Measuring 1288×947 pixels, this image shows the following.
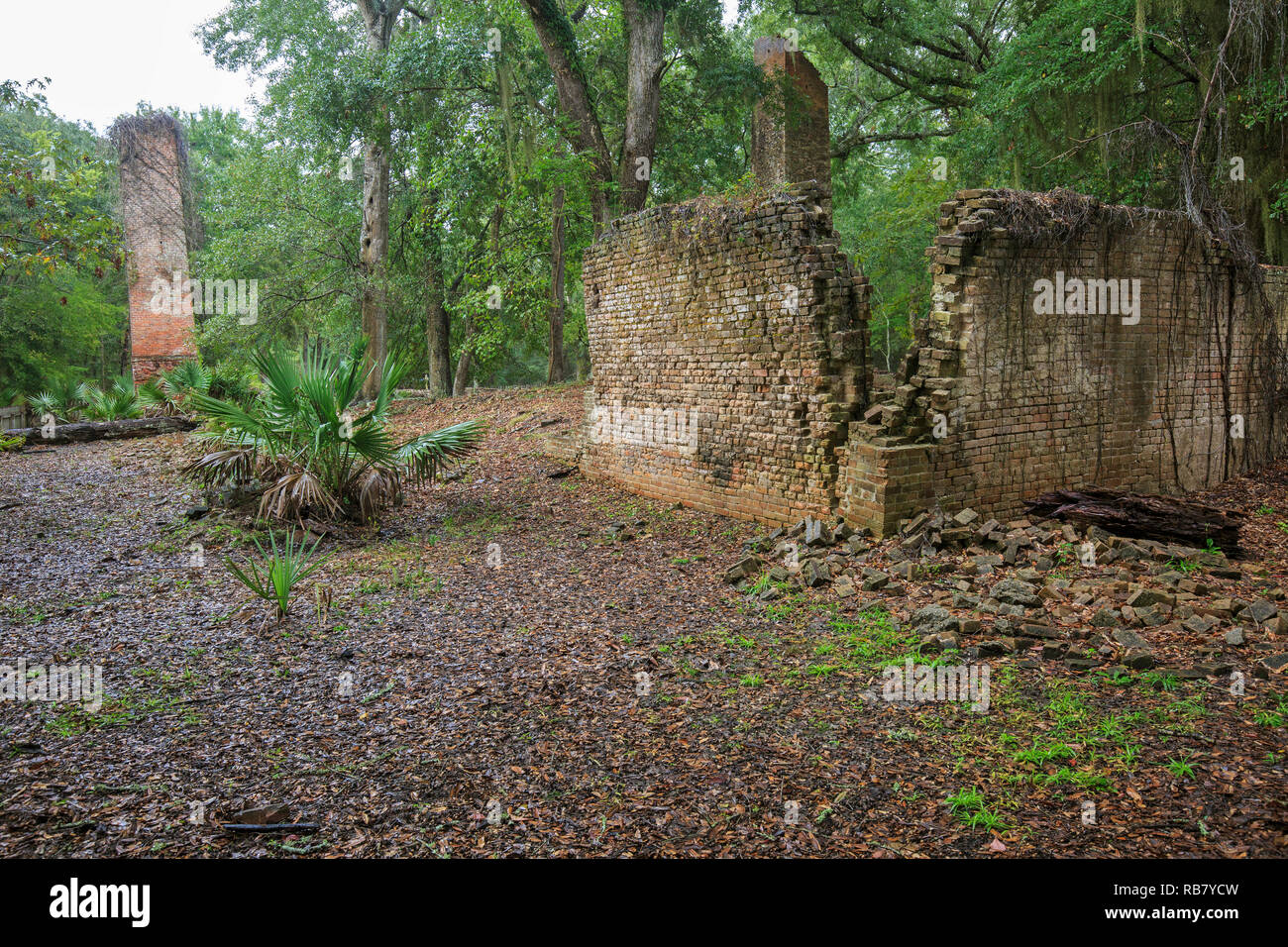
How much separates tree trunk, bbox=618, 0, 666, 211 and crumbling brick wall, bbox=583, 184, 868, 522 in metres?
3.45

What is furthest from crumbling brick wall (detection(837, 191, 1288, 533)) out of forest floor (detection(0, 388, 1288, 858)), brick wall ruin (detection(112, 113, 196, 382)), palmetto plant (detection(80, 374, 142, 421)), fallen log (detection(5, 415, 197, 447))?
brick wall ruin (detection(112, 113, 196, 382))

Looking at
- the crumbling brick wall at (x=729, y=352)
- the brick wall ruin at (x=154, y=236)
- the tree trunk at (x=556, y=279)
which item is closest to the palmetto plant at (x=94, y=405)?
the brick wall ruin at (x=154, y=236)

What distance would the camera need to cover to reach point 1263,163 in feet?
33.3

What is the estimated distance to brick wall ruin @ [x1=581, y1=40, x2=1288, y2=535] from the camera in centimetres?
680

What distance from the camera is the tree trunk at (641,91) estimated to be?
41.0ft

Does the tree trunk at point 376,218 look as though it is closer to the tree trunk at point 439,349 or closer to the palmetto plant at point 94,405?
the tree trunk at point 439,349

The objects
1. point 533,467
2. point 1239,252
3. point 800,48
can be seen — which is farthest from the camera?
point 800,48

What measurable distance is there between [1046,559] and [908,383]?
75.1 inches

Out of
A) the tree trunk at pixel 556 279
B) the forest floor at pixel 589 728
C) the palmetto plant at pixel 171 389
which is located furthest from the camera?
the palmetto plant at pixel 171 389

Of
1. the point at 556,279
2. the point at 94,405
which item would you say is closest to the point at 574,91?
the point at 556,279

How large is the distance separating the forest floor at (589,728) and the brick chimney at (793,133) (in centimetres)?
1194

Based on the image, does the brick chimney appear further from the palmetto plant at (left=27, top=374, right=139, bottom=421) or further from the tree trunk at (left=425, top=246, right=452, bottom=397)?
the palmetto plant at (left=27, top=374, right=139, bottom=421)

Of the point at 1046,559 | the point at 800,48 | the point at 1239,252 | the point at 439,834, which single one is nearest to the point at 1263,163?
the point at 1239,252
